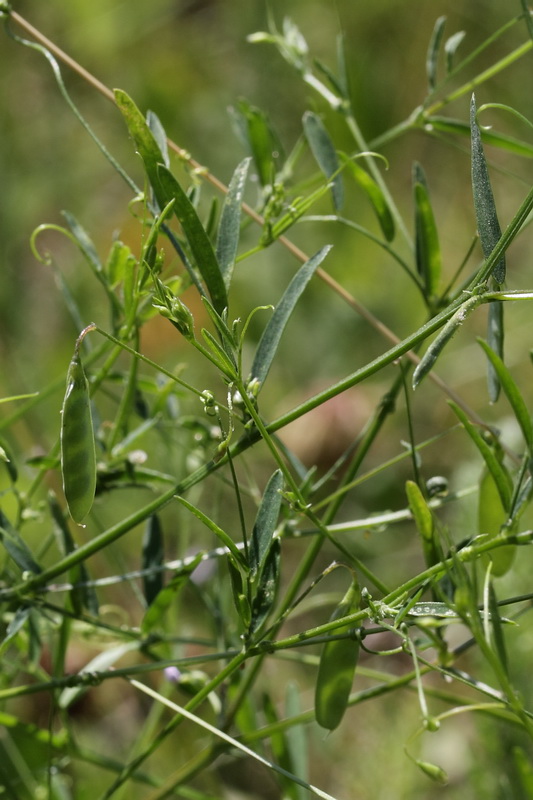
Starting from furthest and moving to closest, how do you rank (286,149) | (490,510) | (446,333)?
(286,149) < (490,510) < (446,333)

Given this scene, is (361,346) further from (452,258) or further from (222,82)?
(222,82)

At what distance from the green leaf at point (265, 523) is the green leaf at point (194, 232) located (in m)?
0.09

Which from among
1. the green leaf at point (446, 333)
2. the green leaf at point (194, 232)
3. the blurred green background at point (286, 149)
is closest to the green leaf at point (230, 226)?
the green leaf at point (194, 232)

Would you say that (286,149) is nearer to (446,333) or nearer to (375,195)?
(375,195)

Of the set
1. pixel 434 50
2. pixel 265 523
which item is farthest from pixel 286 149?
pixel 265 523

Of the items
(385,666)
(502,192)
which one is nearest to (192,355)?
(385,666)

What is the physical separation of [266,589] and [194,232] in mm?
163

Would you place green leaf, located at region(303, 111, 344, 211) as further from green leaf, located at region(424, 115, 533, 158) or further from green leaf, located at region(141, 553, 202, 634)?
green leaf, located at region(141, 553, 202, 634)

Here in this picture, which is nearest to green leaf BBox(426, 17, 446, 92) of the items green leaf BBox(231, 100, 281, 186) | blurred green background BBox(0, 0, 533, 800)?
green leaf BBox(231, 100, 281, 186)

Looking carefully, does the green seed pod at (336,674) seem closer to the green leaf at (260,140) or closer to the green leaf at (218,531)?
the green leaf at (218,531)

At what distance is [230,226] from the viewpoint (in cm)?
43

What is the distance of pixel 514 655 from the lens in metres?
0.87

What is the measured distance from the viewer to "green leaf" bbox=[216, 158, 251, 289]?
0.43 meters

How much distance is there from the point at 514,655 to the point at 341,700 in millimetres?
506
